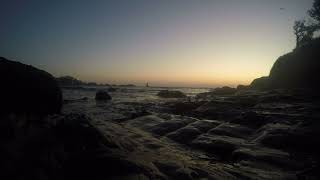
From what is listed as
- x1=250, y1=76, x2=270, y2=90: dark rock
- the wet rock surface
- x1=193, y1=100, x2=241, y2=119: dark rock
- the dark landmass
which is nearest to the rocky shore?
the wet rock surface

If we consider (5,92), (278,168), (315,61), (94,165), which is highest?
(315,61)

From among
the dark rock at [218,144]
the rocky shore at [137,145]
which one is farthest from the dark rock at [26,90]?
the dark rock at [218,144]

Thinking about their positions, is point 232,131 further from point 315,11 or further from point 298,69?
point 315,11

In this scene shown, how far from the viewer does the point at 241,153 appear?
8633 mm

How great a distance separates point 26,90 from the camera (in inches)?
336

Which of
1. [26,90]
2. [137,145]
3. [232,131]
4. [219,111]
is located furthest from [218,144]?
[219,111]

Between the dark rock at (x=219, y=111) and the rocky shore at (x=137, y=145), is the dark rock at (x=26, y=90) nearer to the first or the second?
the rocky shore at (x=137, y=145)

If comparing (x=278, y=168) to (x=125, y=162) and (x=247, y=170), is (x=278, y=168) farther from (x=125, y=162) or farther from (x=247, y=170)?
(x=125, y=162)

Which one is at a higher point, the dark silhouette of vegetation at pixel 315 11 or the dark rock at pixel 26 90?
the dark silhouette of vegetation at pixel 315 11

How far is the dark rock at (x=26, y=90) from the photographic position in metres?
8.02

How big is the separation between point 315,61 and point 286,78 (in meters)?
4.83

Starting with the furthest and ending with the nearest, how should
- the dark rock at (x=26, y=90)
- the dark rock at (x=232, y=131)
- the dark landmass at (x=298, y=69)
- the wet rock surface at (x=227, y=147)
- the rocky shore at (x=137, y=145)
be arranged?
the dark landmass at (x=298, y=69)
the dark rock at (x=232, y=131)
the dark rock at (x=26, y=90)
the wet rock surface at (x=227, y=147)
the rocky shore at (x=137, y=145)

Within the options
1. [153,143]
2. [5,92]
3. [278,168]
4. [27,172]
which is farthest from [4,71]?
[278,168]

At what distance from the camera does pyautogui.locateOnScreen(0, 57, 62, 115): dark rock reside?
8016 mm
